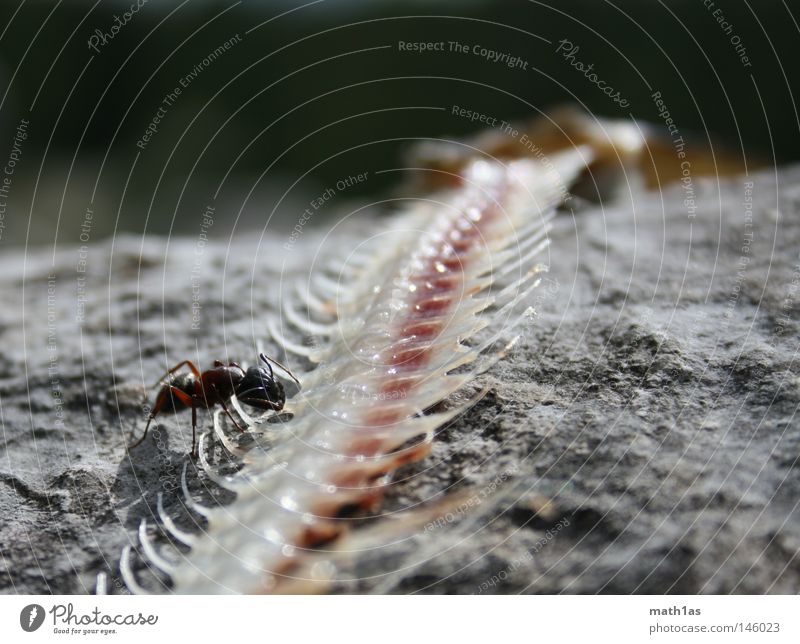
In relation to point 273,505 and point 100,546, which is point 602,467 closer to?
point 273,505

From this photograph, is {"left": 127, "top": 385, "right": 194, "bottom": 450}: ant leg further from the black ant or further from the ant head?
the ant head

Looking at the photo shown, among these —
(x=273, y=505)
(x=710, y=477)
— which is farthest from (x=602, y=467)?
(x=273, y=505)

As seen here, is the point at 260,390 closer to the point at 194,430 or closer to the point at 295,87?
the point at 194,430

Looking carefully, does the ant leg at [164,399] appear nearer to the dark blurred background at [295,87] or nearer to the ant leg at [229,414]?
the ant leg at [229,414]

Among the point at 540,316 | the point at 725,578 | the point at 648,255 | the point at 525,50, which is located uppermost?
the point at 525,50
